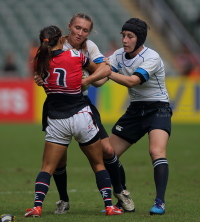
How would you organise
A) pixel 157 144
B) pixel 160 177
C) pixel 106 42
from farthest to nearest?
pixel 106 42, pixel 157 144, pixel 160 177

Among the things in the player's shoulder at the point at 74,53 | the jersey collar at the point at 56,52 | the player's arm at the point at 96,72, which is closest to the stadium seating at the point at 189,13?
the player's arm at the point at 96,72

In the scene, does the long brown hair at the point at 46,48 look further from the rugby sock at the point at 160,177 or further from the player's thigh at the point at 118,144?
the rugby sock at the point at 160,177

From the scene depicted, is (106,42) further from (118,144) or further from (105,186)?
(105,186)

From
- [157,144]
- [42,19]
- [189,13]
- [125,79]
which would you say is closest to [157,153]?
[157,144]

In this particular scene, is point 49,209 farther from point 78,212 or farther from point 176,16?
point 176,16

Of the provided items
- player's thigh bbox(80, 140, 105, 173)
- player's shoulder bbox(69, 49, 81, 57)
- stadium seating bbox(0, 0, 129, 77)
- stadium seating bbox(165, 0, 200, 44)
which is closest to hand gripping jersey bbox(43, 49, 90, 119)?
player's shoulder bbox(69, 49, 81, 57)

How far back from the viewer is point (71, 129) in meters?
5.53

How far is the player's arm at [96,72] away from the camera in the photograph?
567 cm

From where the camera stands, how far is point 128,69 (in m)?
6.36

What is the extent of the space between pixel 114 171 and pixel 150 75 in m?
1.20

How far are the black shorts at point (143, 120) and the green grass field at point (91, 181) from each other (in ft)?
3.02

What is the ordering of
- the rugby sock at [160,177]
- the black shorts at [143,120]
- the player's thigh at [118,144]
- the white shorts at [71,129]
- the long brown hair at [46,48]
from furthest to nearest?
the player's thigh at [118,144] → the black shorts at [143,120] → the rugby sock at [160,177] → the white shorts at [71,129] → the long brown hair at [46,48]

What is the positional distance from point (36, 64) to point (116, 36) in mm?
19705

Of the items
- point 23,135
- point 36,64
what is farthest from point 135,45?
point 23,135
